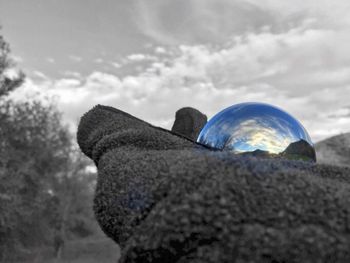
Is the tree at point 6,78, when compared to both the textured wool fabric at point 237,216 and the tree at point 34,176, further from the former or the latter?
the textured wool fabric at point 237,216

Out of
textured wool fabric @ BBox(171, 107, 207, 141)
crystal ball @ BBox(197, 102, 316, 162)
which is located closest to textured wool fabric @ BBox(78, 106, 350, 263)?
crystal ball @ BBox(197, 102, 316, 162)

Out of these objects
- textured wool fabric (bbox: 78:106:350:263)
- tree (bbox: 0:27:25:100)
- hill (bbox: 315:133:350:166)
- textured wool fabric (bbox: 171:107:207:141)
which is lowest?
textured wool fabric (bbox: 78:106:350:263)

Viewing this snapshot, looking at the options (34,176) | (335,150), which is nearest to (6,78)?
(34,176)

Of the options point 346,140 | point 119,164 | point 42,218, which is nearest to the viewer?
point 119,164

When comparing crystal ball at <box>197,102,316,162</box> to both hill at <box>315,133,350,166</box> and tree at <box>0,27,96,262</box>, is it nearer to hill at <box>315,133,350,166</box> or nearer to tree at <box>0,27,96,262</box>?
hill at <box>315,133,350,166</box>

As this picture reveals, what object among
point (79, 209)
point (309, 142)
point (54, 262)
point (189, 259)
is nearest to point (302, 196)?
point (189, 259)

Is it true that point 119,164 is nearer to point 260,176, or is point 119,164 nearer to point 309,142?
point 260,176

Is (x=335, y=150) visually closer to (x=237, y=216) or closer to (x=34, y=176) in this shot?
(x=237, y=216)

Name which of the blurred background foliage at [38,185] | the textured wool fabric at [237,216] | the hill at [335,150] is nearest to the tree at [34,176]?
the blurred background foliage at [38,185]
